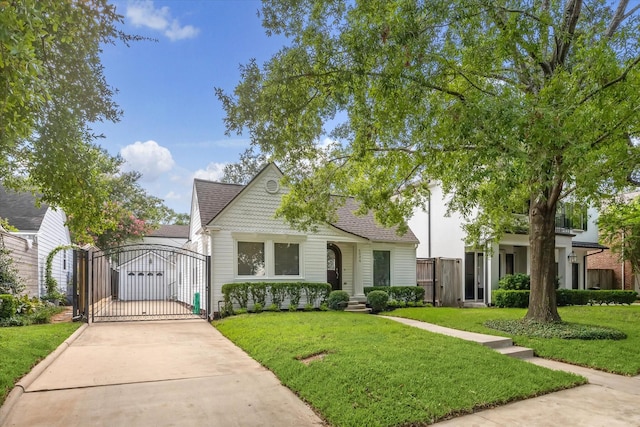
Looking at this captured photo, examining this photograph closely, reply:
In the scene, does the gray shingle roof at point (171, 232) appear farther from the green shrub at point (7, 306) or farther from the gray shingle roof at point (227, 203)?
the green shrub at point (7, 306)

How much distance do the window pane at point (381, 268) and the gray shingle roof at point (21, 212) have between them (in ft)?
42.0

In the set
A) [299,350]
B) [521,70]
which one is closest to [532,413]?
[299,350]

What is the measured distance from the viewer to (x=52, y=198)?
656 centimetres

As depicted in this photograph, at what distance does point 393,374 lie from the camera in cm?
574

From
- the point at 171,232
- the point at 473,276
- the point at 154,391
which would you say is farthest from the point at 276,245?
the point at 171,232

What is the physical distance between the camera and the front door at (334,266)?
17.0m

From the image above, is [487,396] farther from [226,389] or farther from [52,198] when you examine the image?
[52,198]

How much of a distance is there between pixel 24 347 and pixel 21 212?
37.5ft

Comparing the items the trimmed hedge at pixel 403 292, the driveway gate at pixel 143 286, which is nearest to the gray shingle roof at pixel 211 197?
the driveway gate at pixel 143 286

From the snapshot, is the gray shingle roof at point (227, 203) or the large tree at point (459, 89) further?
the gray shingle roof at point (227, 203)

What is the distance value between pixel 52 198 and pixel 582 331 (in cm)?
1092

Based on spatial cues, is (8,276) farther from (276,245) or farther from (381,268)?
(381,268)

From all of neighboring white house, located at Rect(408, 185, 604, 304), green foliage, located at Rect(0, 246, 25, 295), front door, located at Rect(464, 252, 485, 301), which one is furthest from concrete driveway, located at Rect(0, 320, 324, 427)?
front door, located at Rect(464, 252, 485, 301)

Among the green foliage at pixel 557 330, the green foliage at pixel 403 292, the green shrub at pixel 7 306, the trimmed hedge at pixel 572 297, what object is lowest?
the trimmed hedge at pixel 572 297
